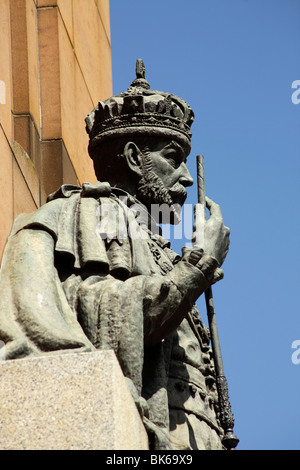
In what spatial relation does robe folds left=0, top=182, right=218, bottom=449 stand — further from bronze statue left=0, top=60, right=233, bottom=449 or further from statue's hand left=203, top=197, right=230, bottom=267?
statue's hand left=203, top=197, right=230, bottom=267

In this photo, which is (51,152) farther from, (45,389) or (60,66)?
(45,389)

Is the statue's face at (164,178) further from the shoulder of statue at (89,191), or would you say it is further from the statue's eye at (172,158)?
the shoulder of statue at (89,191)

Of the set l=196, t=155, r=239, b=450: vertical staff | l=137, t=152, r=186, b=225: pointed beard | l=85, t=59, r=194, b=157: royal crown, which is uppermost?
l=85, t=59, r=194, b=157: royal crown

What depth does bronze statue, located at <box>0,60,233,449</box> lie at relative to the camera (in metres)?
8.34

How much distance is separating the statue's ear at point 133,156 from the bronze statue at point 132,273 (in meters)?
0.01

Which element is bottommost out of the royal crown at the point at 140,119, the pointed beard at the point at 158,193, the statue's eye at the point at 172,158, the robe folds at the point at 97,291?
the robe folds at the point at 97,291

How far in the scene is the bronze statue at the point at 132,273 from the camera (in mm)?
8336

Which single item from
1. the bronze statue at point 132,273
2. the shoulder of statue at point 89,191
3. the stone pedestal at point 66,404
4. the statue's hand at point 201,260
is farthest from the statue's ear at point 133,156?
the stone pedestal at point 66,404

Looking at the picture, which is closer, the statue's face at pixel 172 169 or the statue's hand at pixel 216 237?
the statue's hand at pixel 216 237

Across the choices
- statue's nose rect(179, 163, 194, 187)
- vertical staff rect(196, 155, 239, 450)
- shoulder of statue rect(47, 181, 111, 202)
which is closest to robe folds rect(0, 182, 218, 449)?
shoulder of statue rect(47, 181, 111, 202)

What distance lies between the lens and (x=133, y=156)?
10.1 meters

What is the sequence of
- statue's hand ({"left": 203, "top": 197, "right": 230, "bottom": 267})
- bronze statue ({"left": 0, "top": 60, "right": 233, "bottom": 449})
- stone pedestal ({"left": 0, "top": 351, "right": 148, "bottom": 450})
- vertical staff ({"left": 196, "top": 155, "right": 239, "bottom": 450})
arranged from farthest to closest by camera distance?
1. statue's hand ({"left": 203, "top": 197, "right": 230, "bottom": 267})
2. vertical staff ({"left": 196, "top": 155, "right": 239, "bottom": 450})
3. bronze statue ({"left": 0, "top": 60, "right": 233, "bottom": 449})
4. stone pedestal ({"left": 0, "top": 351, "right": 148, "bottom": 450})

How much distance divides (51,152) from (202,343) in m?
3.48

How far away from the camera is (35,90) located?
41.1ft
